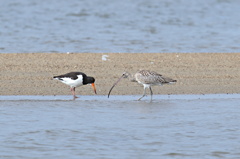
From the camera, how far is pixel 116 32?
2772 cm

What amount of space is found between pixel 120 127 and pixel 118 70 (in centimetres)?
597

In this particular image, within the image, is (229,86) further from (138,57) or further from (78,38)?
(78,38)

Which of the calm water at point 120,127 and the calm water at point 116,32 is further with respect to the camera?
the calm water at point 116,32

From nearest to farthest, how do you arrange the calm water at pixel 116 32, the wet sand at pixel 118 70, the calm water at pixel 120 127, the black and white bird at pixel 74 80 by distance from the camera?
1. the calm water at pixel 120 127
2. the black and white bird at pixel 74 80
3. the wet sand at pixel 118 70
4. the calm water at pixel 116 32

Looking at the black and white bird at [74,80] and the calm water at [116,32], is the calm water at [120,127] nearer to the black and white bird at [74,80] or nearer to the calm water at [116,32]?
the black and white bird at [74,80]

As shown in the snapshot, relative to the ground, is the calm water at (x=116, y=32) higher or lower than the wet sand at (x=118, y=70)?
higher

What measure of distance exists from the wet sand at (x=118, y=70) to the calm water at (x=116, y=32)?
7.96ft

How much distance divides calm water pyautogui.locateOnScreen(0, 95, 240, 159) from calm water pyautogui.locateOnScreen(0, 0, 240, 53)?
321 inches

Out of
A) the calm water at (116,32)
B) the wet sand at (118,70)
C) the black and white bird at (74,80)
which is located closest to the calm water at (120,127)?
the black and white bird at (74,80)

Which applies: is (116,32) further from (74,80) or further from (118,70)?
(74,80)

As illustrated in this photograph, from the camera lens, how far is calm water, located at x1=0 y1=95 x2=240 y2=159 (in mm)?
9648

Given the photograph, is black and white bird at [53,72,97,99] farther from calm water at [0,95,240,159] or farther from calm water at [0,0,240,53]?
calm water at [0,0,240,53]

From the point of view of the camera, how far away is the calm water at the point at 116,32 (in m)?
22.4

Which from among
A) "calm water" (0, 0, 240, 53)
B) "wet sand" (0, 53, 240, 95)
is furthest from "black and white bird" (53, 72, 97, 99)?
"calm water" (0, 0, 240, 53)
